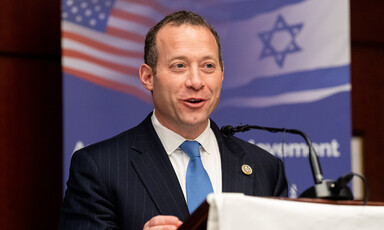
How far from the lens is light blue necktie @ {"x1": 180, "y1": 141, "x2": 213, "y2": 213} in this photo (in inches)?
85.7

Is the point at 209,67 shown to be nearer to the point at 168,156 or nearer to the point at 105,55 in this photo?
the point at 168,156

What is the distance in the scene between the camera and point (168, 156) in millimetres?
2316

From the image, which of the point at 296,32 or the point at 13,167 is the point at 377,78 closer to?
A: the point at 296,32

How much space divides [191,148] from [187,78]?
29 cm

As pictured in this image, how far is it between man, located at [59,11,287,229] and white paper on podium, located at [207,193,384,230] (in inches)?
27.7

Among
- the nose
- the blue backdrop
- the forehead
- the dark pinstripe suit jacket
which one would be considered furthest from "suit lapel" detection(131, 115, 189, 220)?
the blue backdrop

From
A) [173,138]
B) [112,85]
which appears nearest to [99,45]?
[112,85]

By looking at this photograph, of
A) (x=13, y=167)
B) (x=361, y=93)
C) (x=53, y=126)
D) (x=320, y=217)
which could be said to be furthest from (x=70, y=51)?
(x=361, y=93)

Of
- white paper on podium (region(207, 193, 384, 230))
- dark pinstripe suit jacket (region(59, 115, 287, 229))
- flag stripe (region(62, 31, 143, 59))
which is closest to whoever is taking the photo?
white paper on podium (region(207, 193, 384, 230))

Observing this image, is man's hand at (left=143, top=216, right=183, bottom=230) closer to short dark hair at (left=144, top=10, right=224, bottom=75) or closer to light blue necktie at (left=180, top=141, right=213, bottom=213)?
light blue necktie at (left=180, top=141, right=213, bottom=213)

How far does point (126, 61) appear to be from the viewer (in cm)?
390

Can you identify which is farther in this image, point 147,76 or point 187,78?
point 147,76

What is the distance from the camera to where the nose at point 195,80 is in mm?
2260

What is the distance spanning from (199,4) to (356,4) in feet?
6.70
